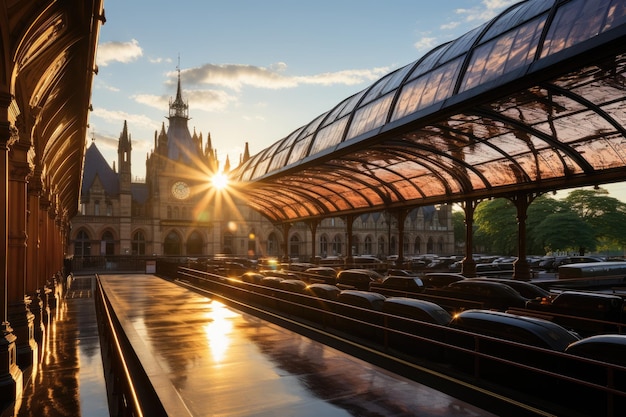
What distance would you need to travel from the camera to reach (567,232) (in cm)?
6228

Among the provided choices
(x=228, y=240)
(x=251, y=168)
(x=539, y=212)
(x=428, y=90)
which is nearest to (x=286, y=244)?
(x=251, y=168)

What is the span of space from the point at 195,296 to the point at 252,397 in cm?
1592

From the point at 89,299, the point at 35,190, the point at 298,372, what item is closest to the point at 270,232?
the point at 89,299

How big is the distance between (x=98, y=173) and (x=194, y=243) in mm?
19541

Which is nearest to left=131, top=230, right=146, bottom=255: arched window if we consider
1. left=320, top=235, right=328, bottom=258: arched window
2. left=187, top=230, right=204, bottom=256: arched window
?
left=187, top=230, right=204, bottom=256: arched window

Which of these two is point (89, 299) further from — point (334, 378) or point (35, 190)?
point (334, 378)

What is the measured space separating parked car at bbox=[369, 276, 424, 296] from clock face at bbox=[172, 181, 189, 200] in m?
67.1

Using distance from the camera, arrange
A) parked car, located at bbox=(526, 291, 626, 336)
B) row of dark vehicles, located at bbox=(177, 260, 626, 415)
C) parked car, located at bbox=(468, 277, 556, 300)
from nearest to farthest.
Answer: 1. row of dark vehicles, located at bbox=(177, 260, 626, 415)
2. parked car, located at bbox=(526, 291, 626, 336)
3. parked car, located at bbox=(468, 277, 556, 300)

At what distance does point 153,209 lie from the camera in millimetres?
79375

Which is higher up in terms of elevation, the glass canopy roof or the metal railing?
the glass canopy roof

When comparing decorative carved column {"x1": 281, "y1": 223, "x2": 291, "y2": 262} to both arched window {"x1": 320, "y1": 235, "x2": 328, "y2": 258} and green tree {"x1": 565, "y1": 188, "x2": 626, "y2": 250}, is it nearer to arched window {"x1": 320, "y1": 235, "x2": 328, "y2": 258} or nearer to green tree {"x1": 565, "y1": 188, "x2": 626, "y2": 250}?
green tree {"x1": 565, "y1": 188, "x2": 626, "y2": 250}

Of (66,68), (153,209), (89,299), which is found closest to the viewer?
(66,68)

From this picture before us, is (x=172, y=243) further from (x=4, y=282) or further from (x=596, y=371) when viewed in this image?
(x=596, y=371)

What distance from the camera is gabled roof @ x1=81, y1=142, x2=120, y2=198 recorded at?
3063 inches
